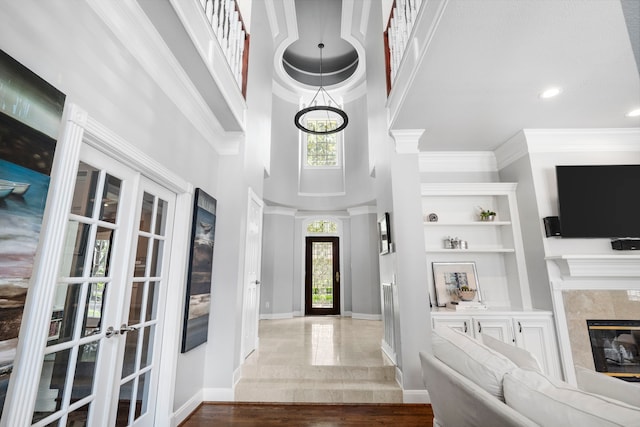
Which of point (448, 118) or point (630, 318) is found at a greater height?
point (448, 118)

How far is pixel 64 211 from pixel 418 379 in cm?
335

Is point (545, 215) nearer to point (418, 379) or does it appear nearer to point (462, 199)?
point (462, 199)

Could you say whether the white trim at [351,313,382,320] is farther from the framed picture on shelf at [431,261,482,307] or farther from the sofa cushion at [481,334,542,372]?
the sofa cushion at [481,334,542,372]

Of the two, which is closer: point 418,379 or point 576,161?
point 418,379

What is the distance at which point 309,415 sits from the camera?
2795mm

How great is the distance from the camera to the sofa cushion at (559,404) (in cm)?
101

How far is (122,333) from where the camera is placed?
2.00 m

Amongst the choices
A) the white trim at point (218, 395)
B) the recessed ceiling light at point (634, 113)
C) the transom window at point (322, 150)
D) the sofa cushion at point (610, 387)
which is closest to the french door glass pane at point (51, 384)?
the white trim at point (218, 395)


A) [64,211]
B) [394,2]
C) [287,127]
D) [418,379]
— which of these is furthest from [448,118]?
[287,127]

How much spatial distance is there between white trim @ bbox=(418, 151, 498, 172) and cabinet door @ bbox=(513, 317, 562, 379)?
207cm

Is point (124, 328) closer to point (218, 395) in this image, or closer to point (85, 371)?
point (85, 371)

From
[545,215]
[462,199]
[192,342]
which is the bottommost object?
[192,342]

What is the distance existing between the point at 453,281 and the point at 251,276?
270 centimetres

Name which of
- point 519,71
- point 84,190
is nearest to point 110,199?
point 84,190
